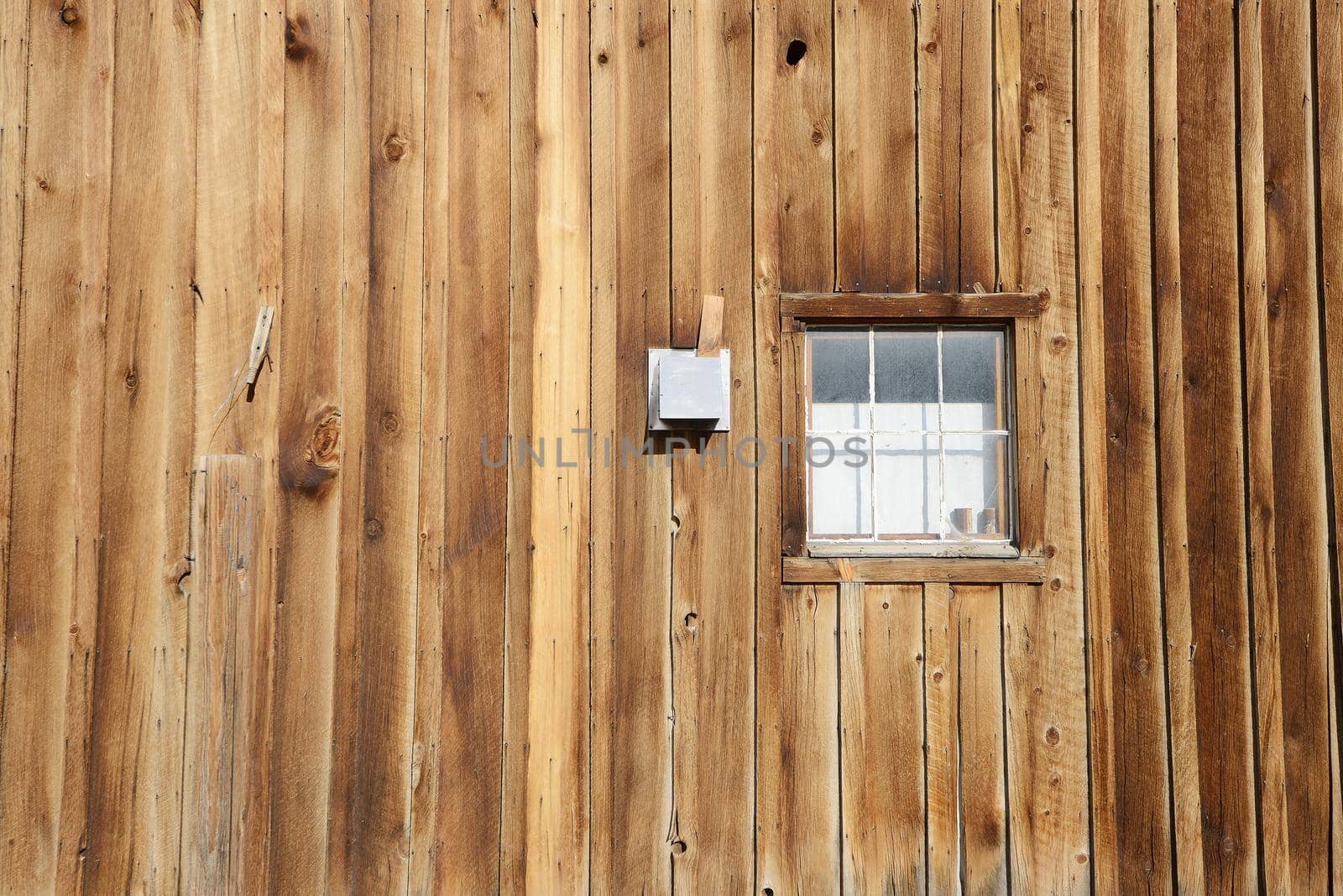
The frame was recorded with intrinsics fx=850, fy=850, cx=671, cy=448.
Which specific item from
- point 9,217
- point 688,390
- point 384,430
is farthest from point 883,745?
point 9,217

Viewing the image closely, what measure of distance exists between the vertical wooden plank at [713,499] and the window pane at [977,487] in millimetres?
620

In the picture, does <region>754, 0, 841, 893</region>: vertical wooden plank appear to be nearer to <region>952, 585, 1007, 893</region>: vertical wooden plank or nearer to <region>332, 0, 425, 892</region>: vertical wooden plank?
<region>952, 585, 1007, 893</region>: vertical wooden plank

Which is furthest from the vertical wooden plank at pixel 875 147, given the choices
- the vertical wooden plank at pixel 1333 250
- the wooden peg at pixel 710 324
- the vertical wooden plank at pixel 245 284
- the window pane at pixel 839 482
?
the vertical wooden plank at pixel 245 284

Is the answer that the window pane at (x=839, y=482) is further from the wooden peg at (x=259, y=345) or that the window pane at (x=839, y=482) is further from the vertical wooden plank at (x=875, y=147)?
the wooden peg at (x=259, y=345)

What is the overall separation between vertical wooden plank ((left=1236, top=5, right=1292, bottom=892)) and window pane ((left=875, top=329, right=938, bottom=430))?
94cm

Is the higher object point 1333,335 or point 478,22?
point 478,22

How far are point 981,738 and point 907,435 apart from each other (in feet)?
3.01

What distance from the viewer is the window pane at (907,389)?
2600 millimetres

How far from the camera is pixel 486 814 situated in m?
2.47

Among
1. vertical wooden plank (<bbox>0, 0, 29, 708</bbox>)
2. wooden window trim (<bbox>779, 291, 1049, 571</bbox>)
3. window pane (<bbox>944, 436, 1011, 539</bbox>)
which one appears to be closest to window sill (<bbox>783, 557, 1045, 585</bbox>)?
wooden window trim (<bbox>779, 291, 1049, 571</bbox>)

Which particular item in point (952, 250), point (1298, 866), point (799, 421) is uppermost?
point (952, 250)

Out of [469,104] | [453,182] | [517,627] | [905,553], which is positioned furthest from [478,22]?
[905,553]

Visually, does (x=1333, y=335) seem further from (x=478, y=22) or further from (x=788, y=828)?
(x=478, y=22)

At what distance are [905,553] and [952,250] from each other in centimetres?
92
